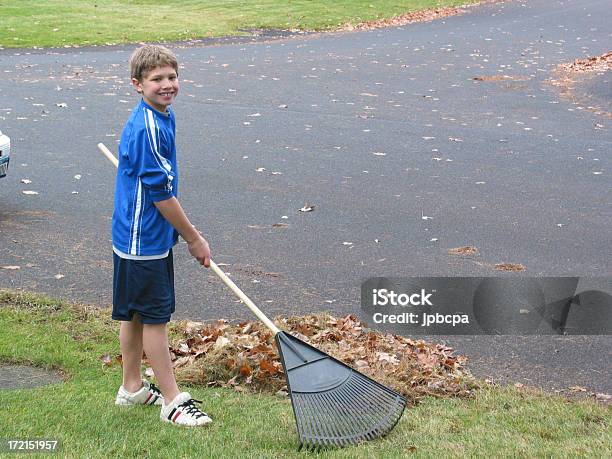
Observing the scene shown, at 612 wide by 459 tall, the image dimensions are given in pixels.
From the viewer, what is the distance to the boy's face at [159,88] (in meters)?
4.26

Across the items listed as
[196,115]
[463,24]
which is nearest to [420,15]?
[463,24]

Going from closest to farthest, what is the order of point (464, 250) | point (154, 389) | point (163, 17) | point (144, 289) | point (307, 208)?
point (144, 289) → point (154, 389) → point (464, 250) → point (307, 208) → point (163, 17)

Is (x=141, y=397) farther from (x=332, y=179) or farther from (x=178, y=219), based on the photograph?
(x=332, y=179)

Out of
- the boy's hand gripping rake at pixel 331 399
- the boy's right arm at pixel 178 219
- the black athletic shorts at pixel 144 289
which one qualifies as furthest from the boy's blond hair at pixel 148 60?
the boy's hand gripping rake at pixel 331 399

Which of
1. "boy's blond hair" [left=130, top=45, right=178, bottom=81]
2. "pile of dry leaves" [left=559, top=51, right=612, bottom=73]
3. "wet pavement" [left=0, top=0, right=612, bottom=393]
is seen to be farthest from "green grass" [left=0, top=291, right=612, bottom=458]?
"pile of dry leaves" [left=559, top=51, right=612, bottom=73]

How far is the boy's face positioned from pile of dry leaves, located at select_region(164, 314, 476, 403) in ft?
5.35

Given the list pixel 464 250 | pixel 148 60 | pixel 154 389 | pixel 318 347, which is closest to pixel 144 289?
pixel 154 389

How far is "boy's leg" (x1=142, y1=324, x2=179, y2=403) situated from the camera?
4.50m

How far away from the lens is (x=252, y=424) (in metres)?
4.48

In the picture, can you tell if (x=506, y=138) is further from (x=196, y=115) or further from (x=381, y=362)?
(x=381, y=362)

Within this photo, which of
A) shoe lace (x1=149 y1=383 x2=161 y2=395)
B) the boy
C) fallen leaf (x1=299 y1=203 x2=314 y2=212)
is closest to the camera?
the boy

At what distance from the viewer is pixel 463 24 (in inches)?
973

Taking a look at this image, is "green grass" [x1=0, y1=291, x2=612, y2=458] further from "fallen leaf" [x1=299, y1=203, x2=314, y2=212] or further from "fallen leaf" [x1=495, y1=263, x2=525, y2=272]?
"fallen leaf" [x1=299, y1=203, x2=314, y2=212]

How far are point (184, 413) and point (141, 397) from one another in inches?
15.0
